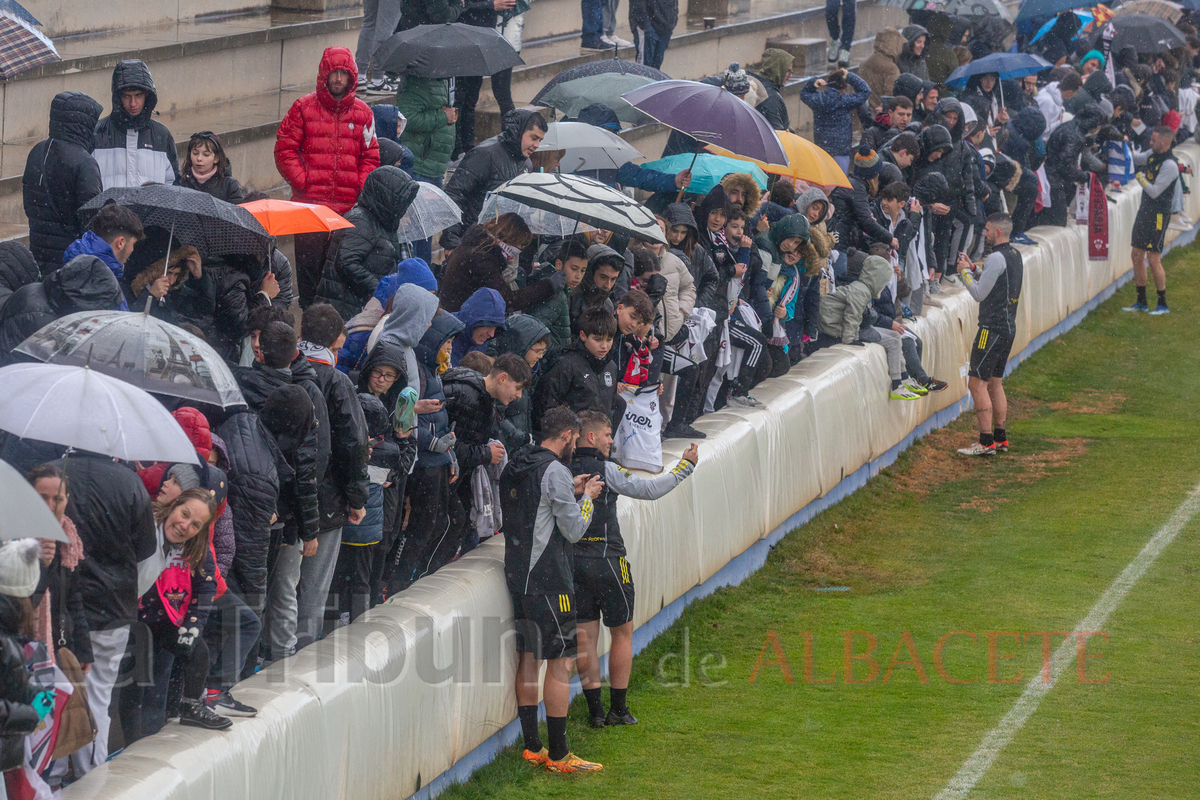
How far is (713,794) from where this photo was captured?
830 centimetres

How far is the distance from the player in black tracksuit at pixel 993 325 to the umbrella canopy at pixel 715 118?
394 cm

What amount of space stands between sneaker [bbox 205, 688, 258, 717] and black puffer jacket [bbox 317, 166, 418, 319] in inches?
124

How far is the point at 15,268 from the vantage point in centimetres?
755

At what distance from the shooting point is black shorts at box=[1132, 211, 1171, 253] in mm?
21109

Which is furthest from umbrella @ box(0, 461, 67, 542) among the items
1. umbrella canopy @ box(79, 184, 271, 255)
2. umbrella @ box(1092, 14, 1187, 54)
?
umbrella @ box(1092, 14, 1187, 54)

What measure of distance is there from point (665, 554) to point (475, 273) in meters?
2.18

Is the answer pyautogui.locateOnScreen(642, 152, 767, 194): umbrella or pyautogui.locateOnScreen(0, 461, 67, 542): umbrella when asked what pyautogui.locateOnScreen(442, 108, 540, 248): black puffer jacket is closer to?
pyautogui.locateOnScreen(642, 152, 767, 194): umbrella

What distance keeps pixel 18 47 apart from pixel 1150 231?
1598cm

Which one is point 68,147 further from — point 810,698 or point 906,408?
point 906,408

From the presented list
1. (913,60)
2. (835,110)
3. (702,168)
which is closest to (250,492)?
(702,168)

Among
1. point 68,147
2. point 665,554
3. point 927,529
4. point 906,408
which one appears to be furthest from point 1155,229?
point 68,147

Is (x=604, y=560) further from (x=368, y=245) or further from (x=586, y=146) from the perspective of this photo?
(x=586, y=146)

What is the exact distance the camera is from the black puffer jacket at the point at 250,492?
671cm

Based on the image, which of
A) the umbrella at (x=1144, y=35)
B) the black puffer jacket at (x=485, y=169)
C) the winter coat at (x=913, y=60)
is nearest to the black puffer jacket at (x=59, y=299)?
the black puffer jacket at (x=485, y=169)
